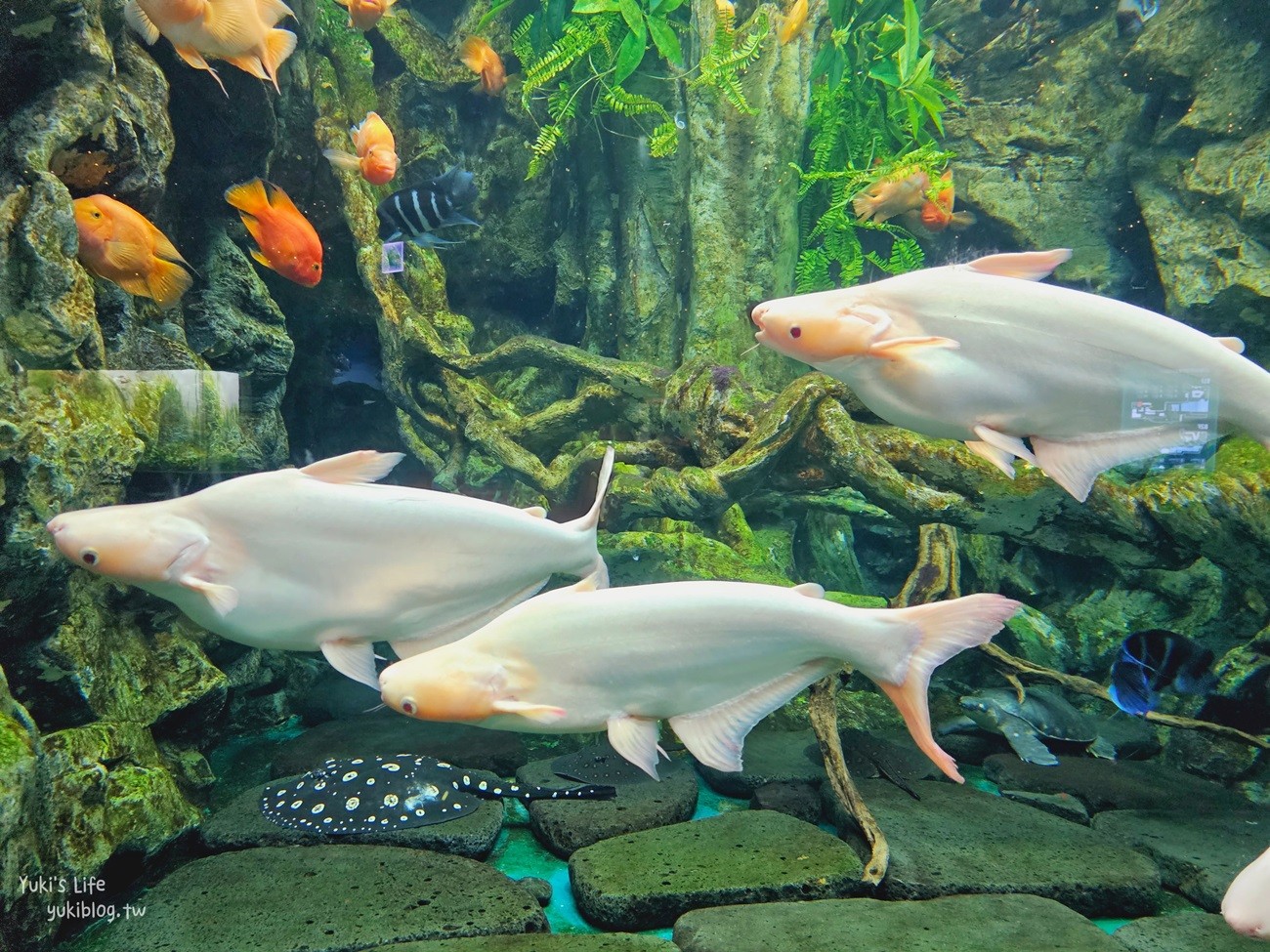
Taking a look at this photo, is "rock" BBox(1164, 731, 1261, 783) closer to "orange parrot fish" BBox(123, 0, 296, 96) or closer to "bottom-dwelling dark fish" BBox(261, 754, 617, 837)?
"bottom-dwelling dark fish" BBox(261, 754, 617, 837)

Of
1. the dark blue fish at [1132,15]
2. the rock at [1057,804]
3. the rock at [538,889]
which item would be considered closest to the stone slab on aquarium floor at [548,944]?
the rock at [538,889]

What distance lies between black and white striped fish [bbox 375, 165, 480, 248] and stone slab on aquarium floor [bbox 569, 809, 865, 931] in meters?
3.55

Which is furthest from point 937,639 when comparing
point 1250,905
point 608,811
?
point 608,811

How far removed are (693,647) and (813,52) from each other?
6982 millimetres

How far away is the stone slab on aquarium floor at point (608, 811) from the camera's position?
9.65ft

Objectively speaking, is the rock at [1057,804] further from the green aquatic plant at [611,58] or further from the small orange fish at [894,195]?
the green aquatic plant at [611,58]

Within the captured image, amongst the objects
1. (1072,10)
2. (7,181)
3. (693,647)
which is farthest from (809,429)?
(1072,10)

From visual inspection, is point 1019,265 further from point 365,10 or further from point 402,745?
point 365,10

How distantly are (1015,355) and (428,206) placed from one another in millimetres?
3385

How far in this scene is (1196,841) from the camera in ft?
10.2

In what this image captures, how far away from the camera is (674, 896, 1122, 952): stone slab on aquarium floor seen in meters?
2.23

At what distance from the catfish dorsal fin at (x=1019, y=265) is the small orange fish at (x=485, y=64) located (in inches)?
232

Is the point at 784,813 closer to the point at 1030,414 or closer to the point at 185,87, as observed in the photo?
the point at 1030,414

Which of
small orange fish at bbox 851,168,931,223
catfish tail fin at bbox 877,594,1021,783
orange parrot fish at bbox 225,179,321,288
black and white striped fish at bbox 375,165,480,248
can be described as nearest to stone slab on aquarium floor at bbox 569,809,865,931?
catfish tail fin at bbox 877,594,1021,783
